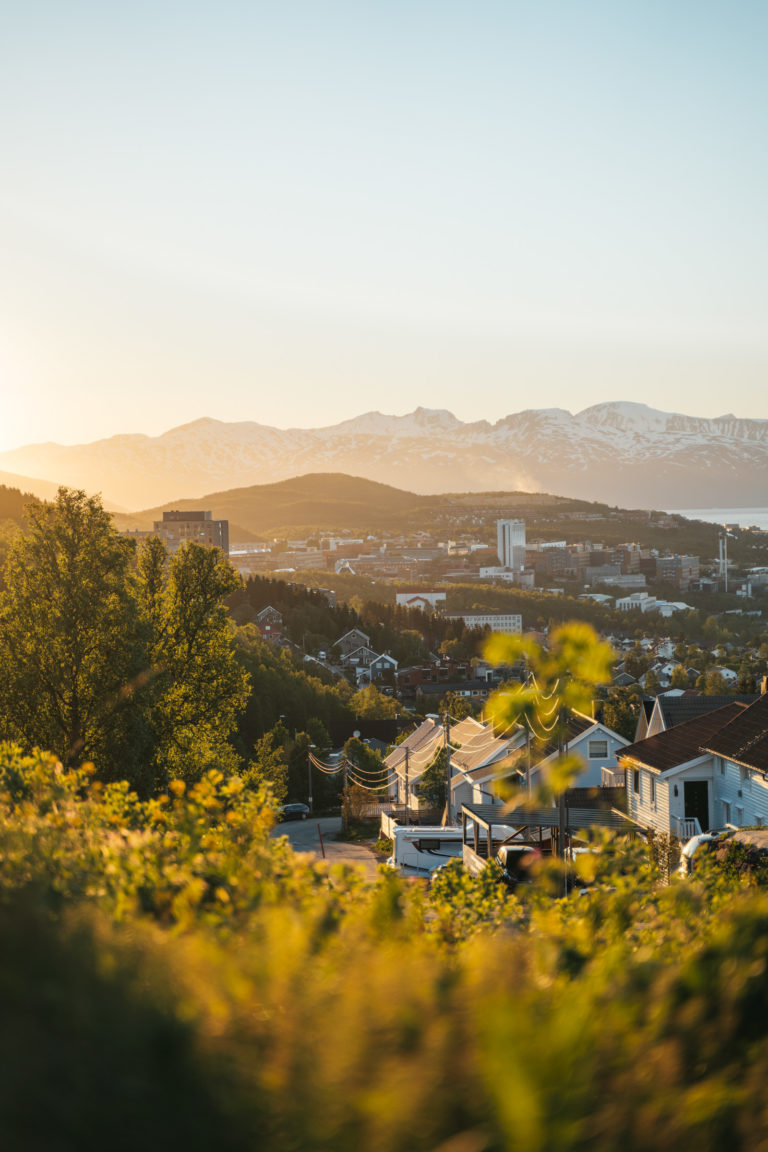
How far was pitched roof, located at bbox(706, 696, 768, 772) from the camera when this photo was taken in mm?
21000

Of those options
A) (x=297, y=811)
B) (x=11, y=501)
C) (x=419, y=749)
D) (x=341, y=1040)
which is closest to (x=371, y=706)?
(x=297, y=811)

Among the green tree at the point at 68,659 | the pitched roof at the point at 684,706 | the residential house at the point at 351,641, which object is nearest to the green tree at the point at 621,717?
the pitched roof at the point at 684,706

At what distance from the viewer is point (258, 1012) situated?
269 centimetres

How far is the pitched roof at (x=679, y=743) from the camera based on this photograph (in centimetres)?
2379

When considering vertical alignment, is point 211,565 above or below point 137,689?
above

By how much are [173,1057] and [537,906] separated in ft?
13.4

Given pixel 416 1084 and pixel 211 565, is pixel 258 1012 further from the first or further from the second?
pixel 211 565

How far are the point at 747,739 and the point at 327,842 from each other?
2245 centimetres

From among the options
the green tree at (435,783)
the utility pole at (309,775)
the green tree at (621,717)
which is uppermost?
the green tree at (621,717)

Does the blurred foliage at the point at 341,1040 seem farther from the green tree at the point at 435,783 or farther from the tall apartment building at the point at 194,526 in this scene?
the tall apartment building at the point at 194,526

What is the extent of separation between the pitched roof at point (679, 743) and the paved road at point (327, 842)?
8.69 meters

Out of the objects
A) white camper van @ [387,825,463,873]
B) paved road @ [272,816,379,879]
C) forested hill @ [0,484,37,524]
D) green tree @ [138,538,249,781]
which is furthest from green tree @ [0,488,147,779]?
forested hill @ [0,484,37,524]

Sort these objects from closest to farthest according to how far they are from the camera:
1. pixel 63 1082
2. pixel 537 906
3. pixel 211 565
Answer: pixel 63 1082
pixel 537 906
pixel 211 565

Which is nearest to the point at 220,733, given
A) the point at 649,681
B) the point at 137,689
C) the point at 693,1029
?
the point at 137,689
